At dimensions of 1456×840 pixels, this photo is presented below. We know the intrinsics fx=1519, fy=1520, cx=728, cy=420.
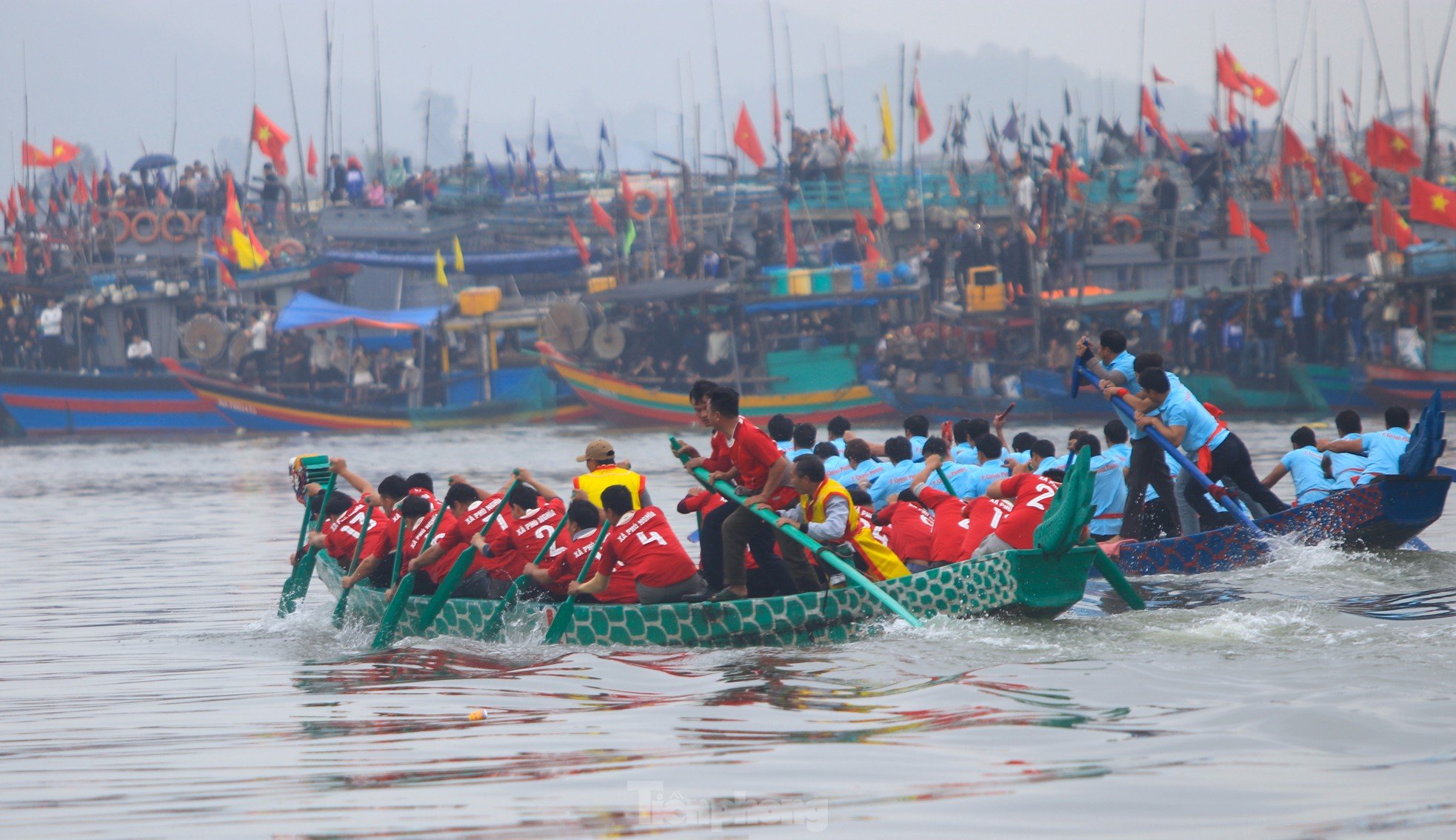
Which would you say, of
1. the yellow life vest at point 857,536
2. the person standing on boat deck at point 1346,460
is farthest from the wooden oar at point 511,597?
the person standing on boat deck at point 1346,460

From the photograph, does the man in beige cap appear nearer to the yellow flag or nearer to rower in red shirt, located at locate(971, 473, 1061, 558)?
rower in red shirt, located at locate(971, 473, 1061, 558)

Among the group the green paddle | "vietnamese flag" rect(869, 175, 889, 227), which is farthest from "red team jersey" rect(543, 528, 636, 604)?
"vietnamese flag" rect(869, 175, 889, 227)

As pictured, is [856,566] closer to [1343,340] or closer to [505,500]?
[505,500]

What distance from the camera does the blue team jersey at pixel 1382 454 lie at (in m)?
12.4

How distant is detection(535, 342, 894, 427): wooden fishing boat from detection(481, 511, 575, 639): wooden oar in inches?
987

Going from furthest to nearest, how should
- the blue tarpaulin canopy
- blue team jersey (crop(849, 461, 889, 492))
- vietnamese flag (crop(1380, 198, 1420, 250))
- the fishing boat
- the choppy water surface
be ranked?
A: the blue tarpaulin canopy, vietnamese flag (crop(1380, 198, 1420, 250)), blue team jersey (crop(849, 461, 889, 492)), the fishing boat, the choppy water surface

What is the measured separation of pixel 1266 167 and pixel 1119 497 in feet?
91.1

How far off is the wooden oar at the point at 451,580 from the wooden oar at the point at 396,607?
0.06m

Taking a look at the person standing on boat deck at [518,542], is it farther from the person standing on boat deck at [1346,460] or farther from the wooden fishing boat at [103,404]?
the wooden fishing boat at [103,404]

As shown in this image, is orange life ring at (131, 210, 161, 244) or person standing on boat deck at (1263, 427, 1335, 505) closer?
person standing on boat deck at (1263, 427, 1335, 505)

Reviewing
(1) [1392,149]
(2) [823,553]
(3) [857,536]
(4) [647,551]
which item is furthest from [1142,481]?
(1) [1392,149]

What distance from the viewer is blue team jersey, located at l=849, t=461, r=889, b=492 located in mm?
12740

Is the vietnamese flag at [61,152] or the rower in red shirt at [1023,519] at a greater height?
the vietnamese flag at [61,152]

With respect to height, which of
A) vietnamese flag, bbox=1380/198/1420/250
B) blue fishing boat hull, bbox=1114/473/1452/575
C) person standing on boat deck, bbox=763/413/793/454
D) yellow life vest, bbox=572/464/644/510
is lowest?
blue fishing boat hull, bbox=1114/473/1452/575
